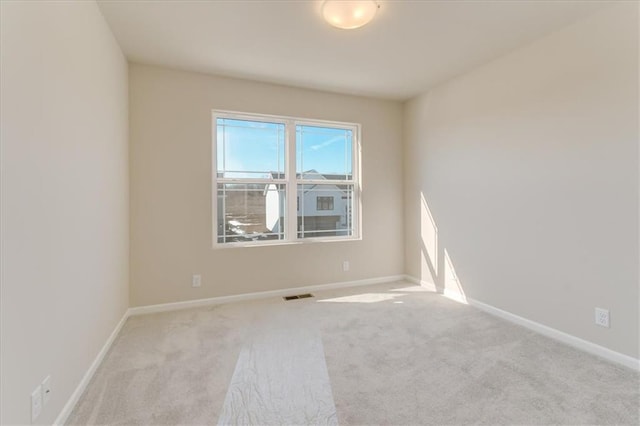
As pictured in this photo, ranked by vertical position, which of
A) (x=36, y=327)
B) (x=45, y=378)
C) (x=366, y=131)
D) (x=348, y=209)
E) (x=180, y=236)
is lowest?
(x=45, y=378)

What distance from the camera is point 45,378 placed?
1.42 metres

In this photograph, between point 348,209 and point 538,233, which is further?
point 348,209

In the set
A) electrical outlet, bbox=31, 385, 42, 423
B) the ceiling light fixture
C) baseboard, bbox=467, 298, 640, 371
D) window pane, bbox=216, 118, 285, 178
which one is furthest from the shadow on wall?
electrical outlet, bbox=31, 385, 42, 423

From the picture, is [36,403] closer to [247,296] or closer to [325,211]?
[247,296]

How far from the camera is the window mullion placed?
379cm

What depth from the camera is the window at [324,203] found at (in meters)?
4.03

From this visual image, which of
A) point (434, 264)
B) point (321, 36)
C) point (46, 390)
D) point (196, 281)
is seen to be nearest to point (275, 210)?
point (196, 281)

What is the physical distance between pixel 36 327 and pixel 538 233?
3.50 meters

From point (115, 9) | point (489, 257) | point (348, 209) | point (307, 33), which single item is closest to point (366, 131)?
point (348, 209)

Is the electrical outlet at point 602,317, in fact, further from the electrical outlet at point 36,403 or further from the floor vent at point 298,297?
the electrical outlet at point 36,403

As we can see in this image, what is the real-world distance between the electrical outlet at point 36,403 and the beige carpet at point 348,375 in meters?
0.32

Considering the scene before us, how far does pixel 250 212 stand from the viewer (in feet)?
12.0

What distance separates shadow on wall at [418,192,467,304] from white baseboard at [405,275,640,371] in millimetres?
232

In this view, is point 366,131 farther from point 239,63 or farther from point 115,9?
point 115,9
